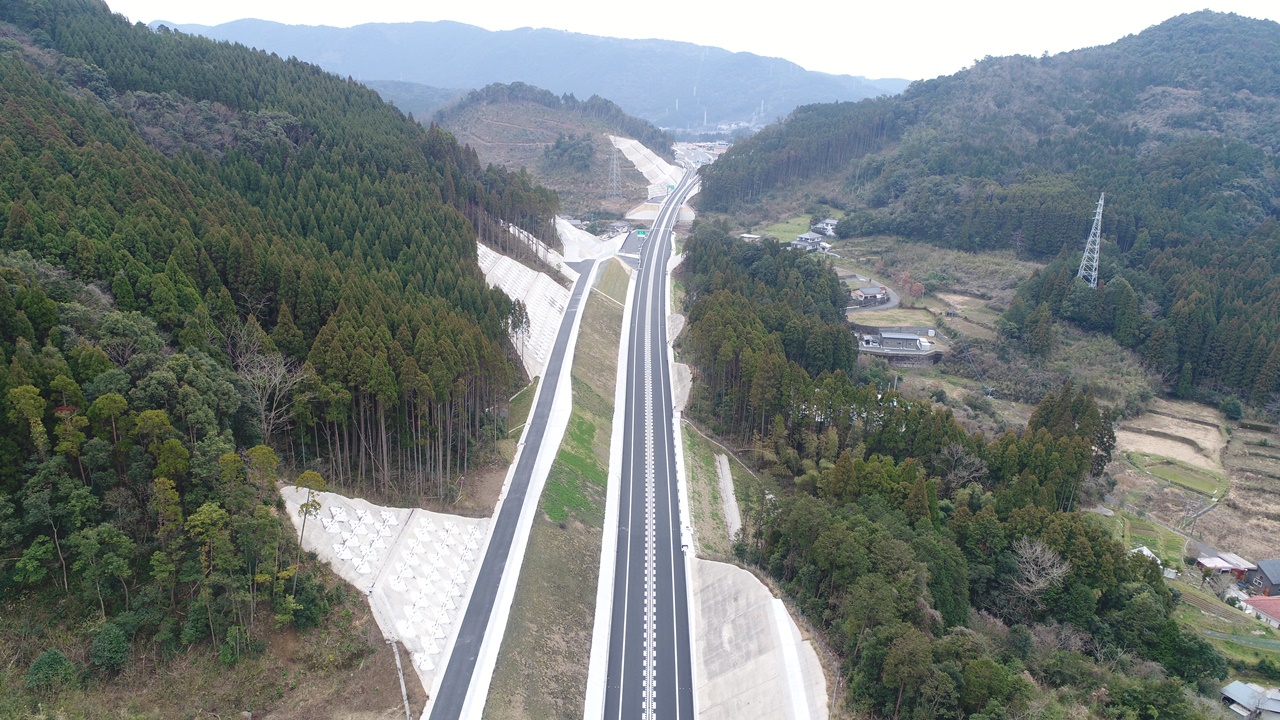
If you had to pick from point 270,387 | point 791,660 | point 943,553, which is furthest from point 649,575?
point 270,387

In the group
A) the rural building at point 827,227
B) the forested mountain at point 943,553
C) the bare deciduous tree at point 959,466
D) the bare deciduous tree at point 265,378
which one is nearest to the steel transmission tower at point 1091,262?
the forested mountain at point 943,553

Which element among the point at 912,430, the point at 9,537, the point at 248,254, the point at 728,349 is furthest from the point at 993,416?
the point at 9,537

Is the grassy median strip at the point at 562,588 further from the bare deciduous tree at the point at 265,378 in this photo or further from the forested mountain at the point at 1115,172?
the forested mountain at the point at 1115,172

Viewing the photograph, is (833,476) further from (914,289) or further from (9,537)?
(914,289)

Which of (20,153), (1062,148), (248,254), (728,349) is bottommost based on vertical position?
(728,349)

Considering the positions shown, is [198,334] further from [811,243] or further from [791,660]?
[811,243]

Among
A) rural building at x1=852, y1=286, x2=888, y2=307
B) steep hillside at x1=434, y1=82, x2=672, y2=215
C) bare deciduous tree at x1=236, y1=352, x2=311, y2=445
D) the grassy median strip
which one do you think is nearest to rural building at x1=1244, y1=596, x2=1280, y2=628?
the grassy median strip
